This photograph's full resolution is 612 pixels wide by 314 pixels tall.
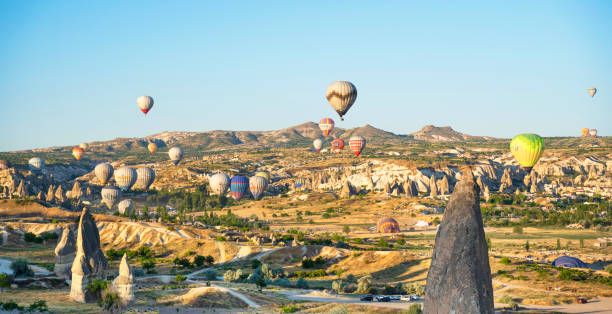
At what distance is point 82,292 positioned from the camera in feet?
133

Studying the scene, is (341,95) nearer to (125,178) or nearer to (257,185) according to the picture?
(257,185)

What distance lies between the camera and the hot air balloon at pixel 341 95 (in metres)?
102

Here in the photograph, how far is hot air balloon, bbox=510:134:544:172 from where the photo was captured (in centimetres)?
9506

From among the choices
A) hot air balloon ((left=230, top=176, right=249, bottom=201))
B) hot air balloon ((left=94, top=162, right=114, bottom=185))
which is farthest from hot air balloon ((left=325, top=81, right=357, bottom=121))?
hot air balloon ((left=94, top=162, right=114, bottom=185))

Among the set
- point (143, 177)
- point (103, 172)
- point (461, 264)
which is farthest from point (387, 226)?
point (461, 264)

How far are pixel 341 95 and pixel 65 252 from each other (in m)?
64.8

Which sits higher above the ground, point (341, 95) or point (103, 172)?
point (341, 95)

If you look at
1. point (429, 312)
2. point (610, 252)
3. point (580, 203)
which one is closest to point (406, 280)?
point (610, 252)

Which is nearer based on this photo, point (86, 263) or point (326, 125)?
point (86, 263)

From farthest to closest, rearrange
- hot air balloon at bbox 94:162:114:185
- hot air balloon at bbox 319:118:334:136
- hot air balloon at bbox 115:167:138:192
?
hot air balloon at bbox 319:118:334:136
hot air balloon at bbox 94:162:114:185
hot air balloon at bbox 115:167:138:192

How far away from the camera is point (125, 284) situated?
121 ft

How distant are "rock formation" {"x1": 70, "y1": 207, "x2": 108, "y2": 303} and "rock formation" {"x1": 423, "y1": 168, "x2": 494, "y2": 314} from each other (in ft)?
102

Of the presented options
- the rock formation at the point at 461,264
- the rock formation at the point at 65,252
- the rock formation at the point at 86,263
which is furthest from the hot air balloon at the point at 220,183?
the rock formation at the point at 461,264

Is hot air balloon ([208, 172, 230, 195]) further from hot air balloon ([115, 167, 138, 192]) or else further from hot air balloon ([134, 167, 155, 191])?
hot air balloon ([115, 167, 138, 192])
